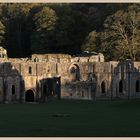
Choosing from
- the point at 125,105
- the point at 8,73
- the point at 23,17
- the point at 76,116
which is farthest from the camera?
the point at 23,17

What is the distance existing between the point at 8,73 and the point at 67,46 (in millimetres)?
21795

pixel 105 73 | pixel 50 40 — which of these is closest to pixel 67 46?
pixel 50 40

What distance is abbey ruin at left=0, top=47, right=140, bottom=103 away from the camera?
53688 mm

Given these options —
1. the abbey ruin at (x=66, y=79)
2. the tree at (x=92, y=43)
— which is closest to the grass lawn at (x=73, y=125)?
the abbey ruin at (x=66, y=79)

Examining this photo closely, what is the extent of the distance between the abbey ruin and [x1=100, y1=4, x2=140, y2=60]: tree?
268 inches

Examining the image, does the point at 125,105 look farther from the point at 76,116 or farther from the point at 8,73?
the point at 8,73

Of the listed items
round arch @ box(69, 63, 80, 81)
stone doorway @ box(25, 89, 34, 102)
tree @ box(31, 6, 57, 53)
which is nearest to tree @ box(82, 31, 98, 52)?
tree @ box(31, 6, 57, 53)

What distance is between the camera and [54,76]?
5516 cm

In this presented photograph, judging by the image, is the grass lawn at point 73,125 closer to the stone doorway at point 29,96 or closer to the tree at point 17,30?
the stone doorway at point 29,96

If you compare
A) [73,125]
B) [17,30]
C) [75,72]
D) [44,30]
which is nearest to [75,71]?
[75,72]

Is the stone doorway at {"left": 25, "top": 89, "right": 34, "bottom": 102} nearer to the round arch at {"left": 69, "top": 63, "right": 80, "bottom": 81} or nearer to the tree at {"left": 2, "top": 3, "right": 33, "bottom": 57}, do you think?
the round arch at {"left": 69, "top": 63, "right": 80, "bottom": 81}

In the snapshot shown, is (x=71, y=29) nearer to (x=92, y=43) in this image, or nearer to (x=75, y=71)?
(x=92, y=43)

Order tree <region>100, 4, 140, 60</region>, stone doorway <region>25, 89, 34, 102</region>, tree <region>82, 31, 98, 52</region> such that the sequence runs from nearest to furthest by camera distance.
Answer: stone doorway <region>25, 89, 34, 102</region>
tree <region>100, 4, 140, 60</region>
tree <region>82, 31, 98, 52</region>

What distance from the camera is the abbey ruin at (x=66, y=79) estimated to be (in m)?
53.7
